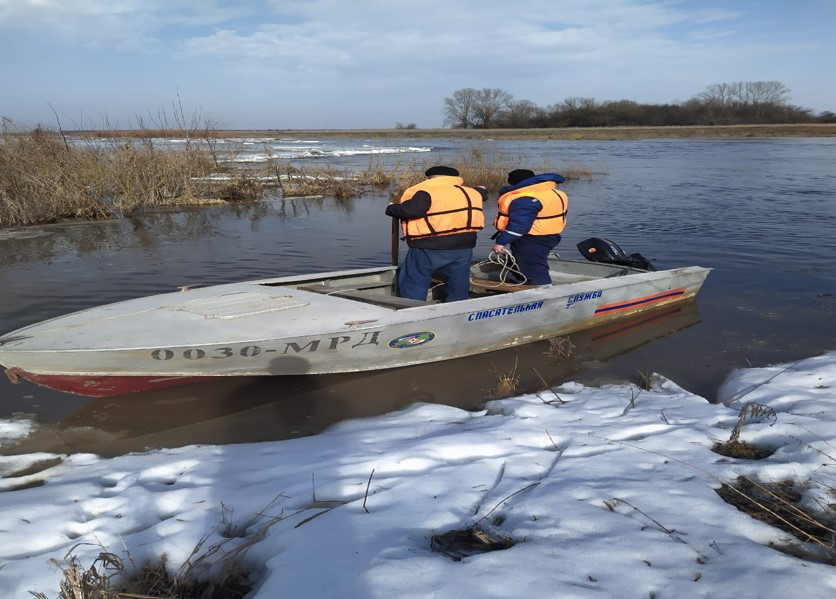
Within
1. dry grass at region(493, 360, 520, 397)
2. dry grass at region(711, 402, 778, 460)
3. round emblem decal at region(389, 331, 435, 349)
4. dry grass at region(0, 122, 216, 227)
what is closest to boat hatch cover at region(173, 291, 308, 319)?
round emblem decal at region(389, 331, 435, 349)

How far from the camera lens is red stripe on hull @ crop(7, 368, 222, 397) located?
4090 millimetres

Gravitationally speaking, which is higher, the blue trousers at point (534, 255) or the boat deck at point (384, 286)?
the blue trousers at point (534, 255)

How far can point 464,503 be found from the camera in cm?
282

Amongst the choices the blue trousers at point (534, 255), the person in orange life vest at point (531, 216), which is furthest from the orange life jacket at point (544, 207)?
the blue trousers at point (534, 255)

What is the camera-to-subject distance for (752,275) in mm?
8797

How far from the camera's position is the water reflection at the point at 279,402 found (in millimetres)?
4145

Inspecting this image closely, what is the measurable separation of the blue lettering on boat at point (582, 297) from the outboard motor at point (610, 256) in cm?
157

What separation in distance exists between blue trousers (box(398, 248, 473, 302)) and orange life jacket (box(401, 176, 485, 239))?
0.24m

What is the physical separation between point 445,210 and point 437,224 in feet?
0.49

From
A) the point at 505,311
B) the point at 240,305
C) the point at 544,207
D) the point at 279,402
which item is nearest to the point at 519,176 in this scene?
the point at 544,207

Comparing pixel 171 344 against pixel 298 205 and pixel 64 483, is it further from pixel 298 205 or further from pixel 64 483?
pixel 298 205

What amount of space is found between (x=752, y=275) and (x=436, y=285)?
532 cm

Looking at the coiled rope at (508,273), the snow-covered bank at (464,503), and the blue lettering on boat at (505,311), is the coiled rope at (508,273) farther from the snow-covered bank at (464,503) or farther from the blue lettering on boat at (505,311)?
the snow-covered bank at (464,503)

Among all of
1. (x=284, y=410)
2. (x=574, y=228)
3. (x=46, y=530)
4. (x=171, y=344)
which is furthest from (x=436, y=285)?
(x=574, y=228)
